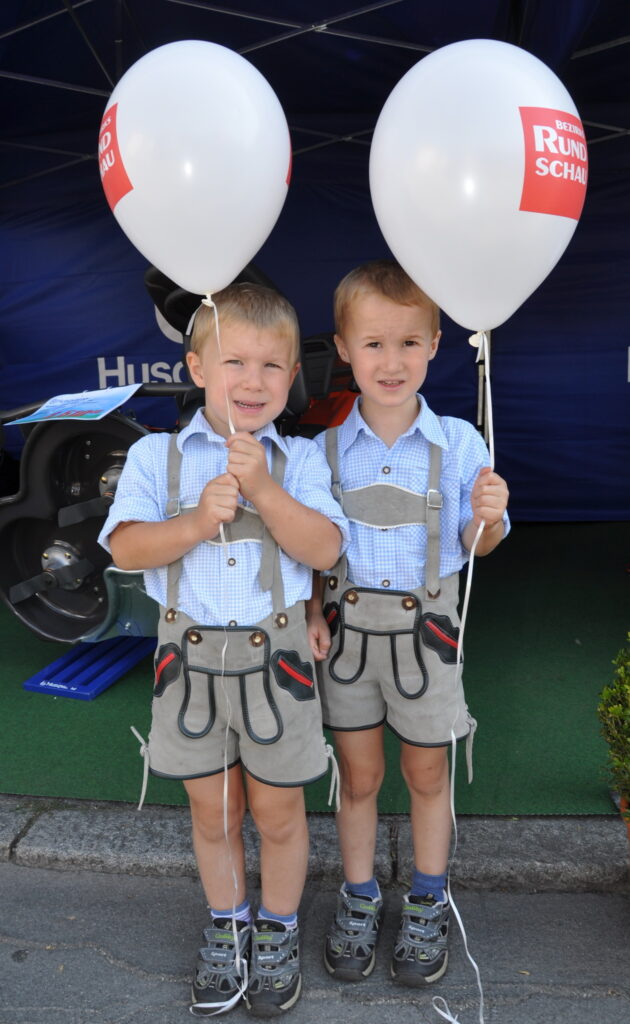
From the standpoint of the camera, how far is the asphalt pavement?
158 cm

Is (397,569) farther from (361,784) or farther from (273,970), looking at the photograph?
(273,970)

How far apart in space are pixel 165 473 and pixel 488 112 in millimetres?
807

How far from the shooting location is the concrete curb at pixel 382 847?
1.91m

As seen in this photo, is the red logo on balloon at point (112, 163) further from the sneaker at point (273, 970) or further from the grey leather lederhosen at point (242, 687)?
the sneaker at point (273, 970)

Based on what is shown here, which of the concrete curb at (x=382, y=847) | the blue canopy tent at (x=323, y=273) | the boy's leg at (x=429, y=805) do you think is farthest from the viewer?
the blue canopy tent at (x=323, y=273)

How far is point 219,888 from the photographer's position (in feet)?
5.42

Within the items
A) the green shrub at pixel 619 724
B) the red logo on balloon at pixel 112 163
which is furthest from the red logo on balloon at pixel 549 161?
the green shrub at pixel 619 724

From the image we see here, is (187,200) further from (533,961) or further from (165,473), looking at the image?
(533,961)

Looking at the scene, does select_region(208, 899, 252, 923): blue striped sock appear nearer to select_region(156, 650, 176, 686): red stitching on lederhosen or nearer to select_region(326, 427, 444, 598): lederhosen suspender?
select_region(156, 650, 176, 686): red stitching on lederhosen

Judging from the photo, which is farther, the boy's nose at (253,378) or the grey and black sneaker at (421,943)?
the grey and black sneaker at (421,943)

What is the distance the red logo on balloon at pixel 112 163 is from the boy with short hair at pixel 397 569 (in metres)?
0.42

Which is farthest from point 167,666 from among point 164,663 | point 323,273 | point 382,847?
point 323,273

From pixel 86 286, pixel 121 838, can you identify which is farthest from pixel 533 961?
pixel 86 286

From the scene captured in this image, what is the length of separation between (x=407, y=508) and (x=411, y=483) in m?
0.05
